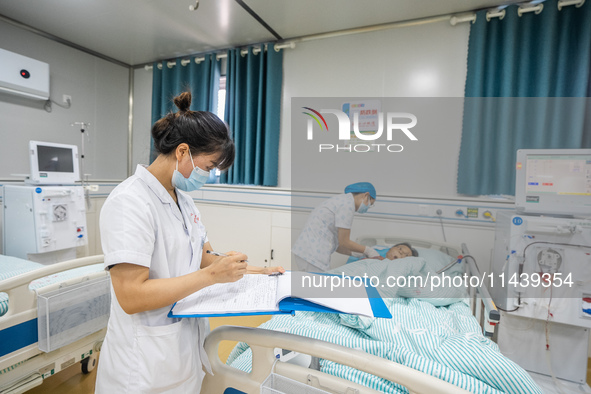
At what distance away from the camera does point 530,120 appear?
218cm

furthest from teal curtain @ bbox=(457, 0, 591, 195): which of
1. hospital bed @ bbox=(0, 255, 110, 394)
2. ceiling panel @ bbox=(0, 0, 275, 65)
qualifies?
hospital bed @ bbox=(0, 255, 110, 394)

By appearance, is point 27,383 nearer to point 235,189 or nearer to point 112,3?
point 235,189

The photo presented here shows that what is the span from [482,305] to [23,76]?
13.5 feet

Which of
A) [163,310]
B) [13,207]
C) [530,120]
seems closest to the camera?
[163,310]

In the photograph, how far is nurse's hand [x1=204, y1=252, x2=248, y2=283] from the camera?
80 centimetres

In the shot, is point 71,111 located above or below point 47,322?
above

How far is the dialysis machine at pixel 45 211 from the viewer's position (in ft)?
8.35

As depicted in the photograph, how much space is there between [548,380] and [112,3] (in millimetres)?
4070

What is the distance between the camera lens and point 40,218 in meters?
2.54

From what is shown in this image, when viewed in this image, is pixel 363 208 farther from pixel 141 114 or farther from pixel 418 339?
pixel 141 114

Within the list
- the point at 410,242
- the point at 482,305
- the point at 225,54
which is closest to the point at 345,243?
the point at 410,242

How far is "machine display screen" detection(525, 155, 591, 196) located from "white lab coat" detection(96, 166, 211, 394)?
6.39ft

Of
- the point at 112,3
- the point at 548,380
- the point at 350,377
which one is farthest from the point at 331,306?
the point at 112,3

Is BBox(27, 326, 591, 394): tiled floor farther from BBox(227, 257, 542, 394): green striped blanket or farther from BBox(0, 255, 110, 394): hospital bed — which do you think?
BBox(227, 257, 542, 394): green striped blanket
